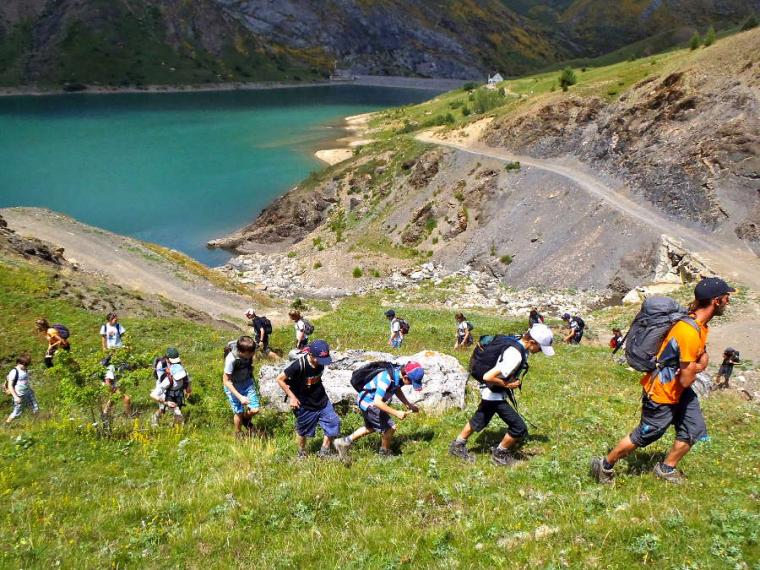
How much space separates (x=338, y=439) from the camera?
1044 cm

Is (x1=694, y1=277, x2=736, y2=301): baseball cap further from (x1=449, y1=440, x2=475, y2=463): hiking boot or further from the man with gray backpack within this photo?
(x1=449, y1=440, x2=475, y2=463): hiking boot

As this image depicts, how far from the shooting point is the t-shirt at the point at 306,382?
10273 millimetres

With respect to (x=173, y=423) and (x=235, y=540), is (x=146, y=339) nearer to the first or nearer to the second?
(x=173, y=423)

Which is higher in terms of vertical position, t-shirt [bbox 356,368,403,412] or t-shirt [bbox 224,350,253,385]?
t-shirt [bbox 356,368,403,412]

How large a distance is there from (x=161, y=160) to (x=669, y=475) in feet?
333

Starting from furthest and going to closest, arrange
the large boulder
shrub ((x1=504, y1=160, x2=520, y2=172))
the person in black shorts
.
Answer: shrub ((x1=504, y1=160, x2=520, y2=172)) < the large boulder < the person in black shorts

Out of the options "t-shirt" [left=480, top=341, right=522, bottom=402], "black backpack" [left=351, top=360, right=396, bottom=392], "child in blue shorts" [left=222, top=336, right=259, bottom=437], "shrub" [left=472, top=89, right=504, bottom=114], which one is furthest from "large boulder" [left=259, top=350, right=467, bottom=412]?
"shrub" [left=472, top=89, right=504, bottom=114]

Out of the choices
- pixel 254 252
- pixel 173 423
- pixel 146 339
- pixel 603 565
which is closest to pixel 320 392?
pixel 173 423

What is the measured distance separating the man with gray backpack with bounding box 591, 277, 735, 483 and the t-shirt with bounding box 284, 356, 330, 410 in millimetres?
5151

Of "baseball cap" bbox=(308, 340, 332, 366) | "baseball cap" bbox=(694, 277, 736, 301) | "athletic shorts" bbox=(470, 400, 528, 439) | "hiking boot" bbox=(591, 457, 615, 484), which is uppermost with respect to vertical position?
"baseball cap" bbox=(694, 277, 736, 301)

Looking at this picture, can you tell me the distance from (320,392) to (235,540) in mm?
3715

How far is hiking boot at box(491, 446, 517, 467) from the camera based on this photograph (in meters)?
9.82

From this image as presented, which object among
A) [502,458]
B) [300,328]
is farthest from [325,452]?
[300,328]

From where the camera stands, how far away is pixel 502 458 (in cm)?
991
